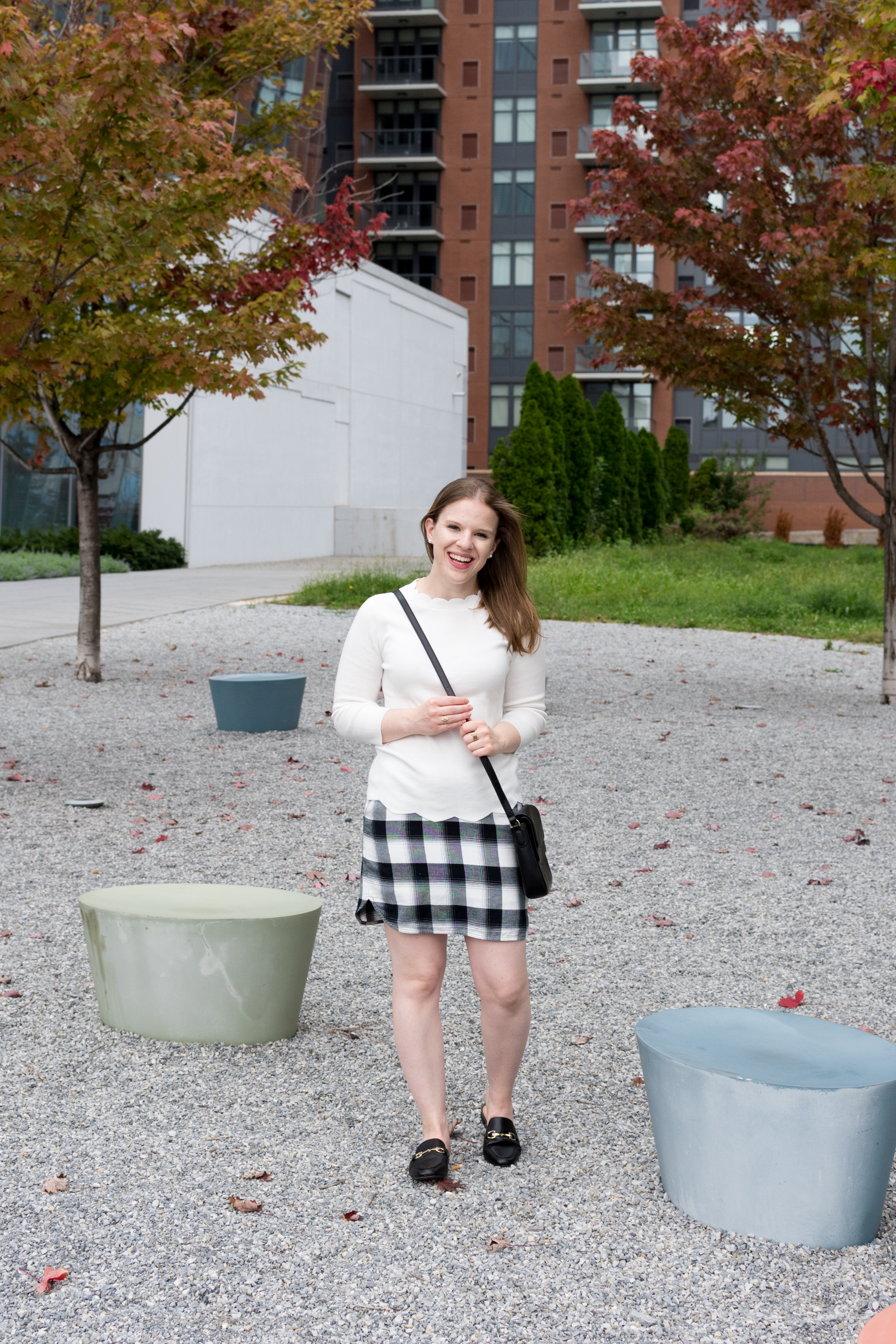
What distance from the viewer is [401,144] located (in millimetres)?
49875

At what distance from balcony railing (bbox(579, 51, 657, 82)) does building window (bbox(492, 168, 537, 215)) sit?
4080mm

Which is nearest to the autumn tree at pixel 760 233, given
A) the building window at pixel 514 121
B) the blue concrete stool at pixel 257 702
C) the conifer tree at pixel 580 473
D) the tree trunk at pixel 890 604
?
the tree trunk at pixel 890 604

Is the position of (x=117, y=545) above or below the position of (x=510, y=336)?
below

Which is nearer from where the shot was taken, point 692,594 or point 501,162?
point 692,594

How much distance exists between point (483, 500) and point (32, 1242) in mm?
1898

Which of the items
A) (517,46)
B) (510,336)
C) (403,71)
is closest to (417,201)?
(403,71)

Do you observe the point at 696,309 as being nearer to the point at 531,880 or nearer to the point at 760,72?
the point at 760,72

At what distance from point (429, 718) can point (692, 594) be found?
57.0ft

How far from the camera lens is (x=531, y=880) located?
9.54ft

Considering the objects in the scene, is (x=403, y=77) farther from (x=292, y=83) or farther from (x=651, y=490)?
(x=651, y=490)

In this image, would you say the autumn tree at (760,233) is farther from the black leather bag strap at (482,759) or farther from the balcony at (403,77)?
the balcony at (403,77)

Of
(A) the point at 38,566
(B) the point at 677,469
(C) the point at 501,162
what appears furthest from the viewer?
(C) the point at 501,162

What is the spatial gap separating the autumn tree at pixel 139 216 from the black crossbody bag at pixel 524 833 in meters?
3.90

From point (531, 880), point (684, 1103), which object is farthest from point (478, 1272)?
point (531, 880)
